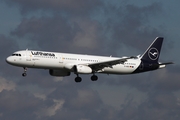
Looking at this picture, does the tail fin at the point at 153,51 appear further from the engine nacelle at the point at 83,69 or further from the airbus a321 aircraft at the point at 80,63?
the engine nacelle at the point at 83,69

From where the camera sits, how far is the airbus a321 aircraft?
330 ft

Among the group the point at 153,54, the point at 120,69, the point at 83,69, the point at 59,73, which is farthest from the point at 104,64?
the point at 153,54

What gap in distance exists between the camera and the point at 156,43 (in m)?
120

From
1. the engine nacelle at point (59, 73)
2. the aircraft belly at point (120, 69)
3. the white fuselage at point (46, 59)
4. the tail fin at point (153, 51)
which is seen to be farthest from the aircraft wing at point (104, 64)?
the tail fin at point (153, 51)

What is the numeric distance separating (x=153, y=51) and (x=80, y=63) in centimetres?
2006

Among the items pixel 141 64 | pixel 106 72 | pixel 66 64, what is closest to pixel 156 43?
pixel 141 64

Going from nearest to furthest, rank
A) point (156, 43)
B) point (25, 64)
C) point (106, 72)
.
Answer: point (25, 64) → point (106, 72) → point (156, 43)

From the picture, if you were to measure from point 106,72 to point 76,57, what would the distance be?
25.0 ft

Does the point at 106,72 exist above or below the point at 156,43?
below

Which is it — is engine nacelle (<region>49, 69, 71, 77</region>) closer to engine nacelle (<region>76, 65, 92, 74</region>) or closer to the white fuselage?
the white fuselage

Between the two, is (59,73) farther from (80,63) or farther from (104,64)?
(104,64)

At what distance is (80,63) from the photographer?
105 metres

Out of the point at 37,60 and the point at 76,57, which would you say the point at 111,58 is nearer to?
the point at 76,57

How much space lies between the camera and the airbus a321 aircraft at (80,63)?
330ft
